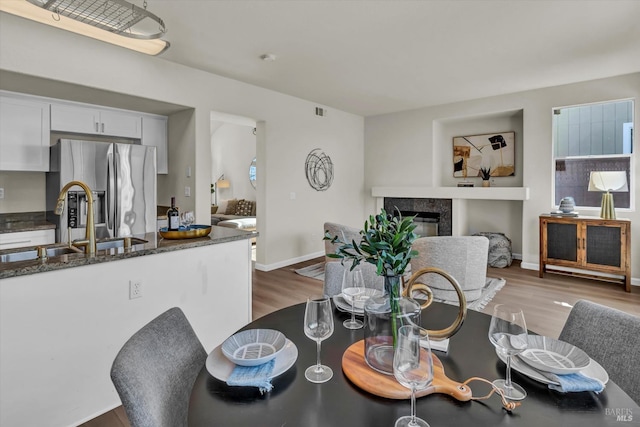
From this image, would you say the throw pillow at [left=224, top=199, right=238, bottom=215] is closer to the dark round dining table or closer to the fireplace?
the fireplace

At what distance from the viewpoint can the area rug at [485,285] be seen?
3517 millimetres

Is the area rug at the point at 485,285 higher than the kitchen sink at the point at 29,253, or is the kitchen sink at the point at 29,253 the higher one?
the kitchen sink at the point at 29,253

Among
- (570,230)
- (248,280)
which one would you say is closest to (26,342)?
(248,280)

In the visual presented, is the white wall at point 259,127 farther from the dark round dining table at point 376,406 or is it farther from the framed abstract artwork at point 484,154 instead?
the dark round dining table at point 376,406

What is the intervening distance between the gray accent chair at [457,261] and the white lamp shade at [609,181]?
2.19 metres

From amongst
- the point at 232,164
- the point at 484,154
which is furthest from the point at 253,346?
the point at 232,164

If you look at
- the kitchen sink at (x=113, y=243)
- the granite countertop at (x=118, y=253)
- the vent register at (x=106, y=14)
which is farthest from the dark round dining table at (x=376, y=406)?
the vent register at (x=106, y=14)

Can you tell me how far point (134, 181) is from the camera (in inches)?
148

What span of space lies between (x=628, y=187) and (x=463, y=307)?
4.84 m

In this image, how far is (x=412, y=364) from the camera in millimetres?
825

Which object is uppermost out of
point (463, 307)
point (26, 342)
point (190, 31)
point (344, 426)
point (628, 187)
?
point (190, 31)

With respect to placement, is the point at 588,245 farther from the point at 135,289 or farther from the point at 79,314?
the point at 79,314

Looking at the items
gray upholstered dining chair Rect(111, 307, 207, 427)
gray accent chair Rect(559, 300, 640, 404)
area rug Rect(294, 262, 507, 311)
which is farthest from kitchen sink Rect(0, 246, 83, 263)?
area rug Rect(294, 262, 507, 311)

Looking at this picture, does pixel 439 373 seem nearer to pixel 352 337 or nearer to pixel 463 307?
pixel 463 307
